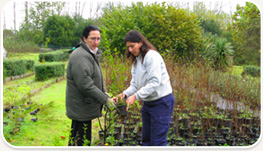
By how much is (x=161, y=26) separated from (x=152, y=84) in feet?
22.7

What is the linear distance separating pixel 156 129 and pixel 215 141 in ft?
5.70

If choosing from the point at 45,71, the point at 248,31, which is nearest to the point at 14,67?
the point at 45,71

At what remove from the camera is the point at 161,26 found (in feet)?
28.5

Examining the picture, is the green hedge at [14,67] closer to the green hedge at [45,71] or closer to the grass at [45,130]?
the green hedge at [45,71]

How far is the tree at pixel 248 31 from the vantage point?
10594 millimetres

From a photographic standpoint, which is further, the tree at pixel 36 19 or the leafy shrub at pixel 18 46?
the tree at pixel 36 19

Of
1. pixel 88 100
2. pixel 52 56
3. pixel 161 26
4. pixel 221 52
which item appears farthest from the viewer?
pixel 52 56

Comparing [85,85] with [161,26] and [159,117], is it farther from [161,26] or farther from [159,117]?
[161,26]

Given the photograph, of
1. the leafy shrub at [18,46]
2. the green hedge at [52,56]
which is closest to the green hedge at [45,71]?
the green hedge at [52,56]

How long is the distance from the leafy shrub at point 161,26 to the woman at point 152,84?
6145 millimetres

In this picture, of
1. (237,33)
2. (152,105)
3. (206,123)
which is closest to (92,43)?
(152,105)

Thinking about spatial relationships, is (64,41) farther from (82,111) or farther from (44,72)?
(82,111)

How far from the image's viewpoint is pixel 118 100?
111 inches

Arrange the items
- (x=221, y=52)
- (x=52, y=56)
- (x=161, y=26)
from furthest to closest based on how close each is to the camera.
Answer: (x=52, y=56) < (x=221, y=52) < (x=161, y=26)
